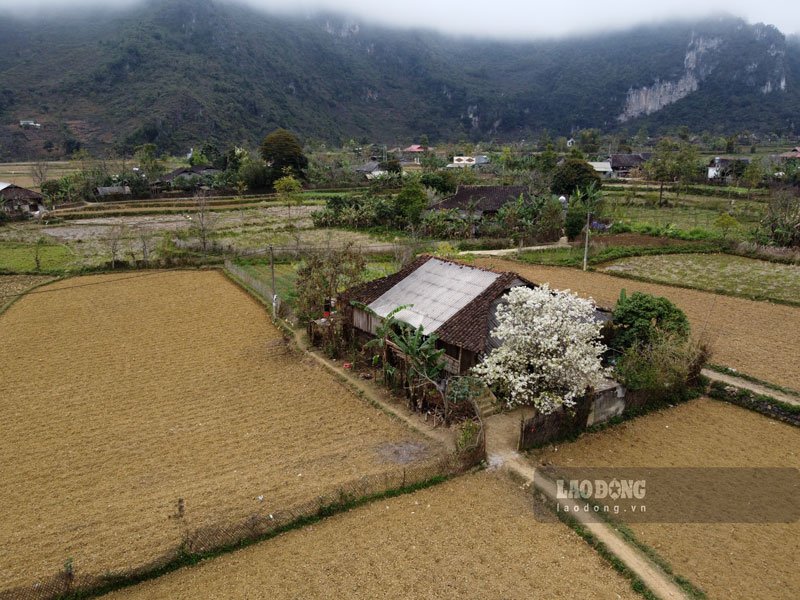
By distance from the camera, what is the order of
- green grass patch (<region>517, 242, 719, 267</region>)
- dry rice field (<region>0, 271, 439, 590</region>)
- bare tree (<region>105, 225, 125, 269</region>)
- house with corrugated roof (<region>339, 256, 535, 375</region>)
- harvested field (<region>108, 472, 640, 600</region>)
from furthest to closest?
green grass patch (<region>517, 242, 719, 267</region>) < bare tree (<region>105, 225, 125, 269</region>) < house with corrugated roof (<region>339, 256, 535, 375</region>) < dry rice field (<region>0, 271, 439, 590</region>) < harvested field (<region>108, 472, 640, 600</region>)

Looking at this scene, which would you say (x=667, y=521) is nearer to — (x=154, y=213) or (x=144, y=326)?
(x=144, y=326)

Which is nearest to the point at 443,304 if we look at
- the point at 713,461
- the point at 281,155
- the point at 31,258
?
the point at 713,461

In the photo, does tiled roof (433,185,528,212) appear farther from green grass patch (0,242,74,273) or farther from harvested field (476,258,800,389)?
green grass patch (0,242,74,273)

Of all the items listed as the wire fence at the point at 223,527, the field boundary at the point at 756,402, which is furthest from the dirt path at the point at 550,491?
the field boundary at the point at 756,402

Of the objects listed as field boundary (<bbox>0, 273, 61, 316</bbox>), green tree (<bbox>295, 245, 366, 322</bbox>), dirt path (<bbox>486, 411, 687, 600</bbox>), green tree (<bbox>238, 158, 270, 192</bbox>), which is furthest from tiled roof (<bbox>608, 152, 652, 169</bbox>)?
Answer: dirt path (<bbox>486, 411, 687, 600</bbox>)

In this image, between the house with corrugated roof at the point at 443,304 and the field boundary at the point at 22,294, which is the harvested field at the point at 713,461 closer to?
the house with corrugated roof at the point at 443,304

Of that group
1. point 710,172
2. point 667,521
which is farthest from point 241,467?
point 710,172

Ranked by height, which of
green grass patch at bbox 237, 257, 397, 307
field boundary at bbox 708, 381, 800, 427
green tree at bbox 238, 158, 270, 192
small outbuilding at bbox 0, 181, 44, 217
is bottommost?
field boundary at bbox 708, 381, 800, 427

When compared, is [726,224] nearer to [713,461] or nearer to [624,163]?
[713,461]
